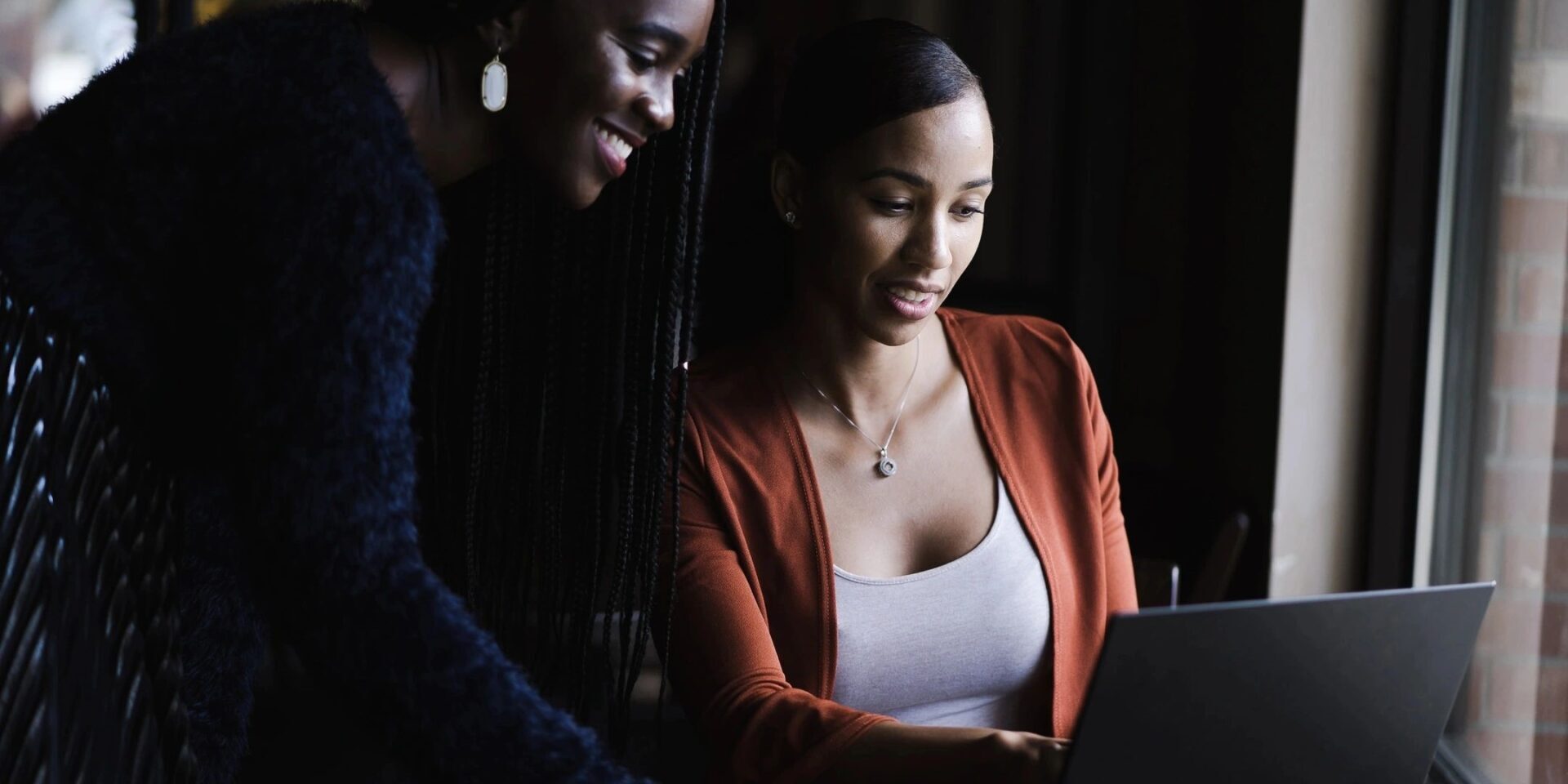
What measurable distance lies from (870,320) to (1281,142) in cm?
72

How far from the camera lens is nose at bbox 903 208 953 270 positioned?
131 centimetres

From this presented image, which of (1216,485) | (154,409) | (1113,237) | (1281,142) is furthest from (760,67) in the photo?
(154,409)

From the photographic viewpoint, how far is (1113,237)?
2.17m

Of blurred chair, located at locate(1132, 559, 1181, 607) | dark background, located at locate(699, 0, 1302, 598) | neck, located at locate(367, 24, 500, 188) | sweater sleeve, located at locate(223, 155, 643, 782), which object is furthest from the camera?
dark background, located at locate(699, 0, 1302, 598)

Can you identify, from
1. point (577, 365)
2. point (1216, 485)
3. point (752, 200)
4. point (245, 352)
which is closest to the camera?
point (245, 352)

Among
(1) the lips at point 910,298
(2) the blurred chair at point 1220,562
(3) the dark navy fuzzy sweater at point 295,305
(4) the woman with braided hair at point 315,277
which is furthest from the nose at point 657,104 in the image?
(2) the blurred chair at point 1220,562

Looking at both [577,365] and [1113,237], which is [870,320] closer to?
[577,365]

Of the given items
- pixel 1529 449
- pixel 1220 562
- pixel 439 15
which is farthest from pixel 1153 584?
pixel 439 15

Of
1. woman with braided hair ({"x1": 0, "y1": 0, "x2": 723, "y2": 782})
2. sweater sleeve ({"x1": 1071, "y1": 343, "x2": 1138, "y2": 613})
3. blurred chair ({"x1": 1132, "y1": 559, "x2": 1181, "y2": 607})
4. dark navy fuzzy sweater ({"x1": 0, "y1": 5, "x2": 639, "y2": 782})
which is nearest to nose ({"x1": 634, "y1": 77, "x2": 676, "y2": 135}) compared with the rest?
woman with braided hair ({"x1": 0, "y1": 0, "x2": 723, "y2": 782})

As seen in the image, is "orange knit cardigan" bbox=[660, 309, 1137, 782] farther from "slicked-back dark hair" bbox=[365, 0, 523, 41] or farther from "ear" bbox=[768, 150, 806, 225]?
"slicked-back dark hair" bbox=[365, 0, 523, 41]

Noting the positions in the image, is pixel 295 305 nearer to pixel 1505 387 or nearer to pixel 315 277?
pixel 315 277

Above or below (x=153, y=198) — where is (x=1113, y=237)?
above

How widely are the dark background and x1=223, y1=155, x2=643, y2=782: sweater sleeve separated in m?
1.31

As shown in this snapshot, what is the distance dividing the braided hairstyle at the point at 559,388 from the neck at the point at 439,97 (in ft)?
0.69
